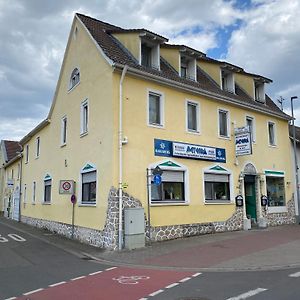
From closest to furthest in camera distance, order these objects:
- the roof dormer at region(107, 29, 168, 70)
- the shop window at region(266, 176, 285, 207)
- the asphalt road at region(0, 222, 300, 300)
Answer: the asphalt road at region(0, 222, 300, 300) < the roof dormer at region(107, 29, 168, 70) < the shop window at region(266, 176, 285, 207)

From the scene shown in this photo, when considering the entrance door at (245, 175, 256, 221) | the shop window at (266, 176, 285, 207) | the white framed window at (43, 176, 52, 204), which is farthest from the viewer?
the white framed window at (43, 176, 52, 204)

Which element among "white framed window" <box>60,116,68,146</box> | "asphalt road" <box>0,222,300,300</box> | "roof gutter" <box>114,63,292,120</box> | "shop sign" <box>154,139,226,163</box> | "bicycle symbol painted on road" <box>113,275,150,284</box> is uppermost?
"roof gutter" <box>114,63,292,120</box>

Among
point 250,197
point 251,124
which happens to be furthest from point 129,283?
point 251,124

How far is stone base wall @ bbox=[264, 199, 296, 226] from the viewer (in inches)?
811

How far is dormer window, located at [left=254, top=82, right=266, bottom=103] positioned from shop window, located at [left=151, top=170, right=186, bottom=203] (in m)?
9.11

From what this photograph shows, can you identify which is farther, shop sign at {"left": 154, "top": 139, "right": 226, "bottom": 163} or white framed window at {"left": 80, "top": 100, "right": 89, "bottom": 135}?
white framed window at {"left": 80, "top": 100, "right": 89, "bottom": 135}

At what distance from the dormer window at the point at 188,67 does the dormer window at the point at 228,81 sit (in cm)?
276

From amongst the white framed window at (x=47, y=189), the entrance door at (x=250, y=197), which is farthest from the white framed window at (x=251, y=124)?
the white framed window at (x=47, y=189)

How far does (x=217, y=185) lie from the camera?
18.1m

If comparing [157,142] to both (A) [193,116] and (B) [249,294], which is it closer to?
(A) [193,116]

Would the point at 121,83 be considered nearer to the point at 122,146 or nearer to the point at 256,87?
the point at 122,146

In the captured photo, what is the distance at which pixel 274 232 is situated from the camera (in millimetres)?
17547

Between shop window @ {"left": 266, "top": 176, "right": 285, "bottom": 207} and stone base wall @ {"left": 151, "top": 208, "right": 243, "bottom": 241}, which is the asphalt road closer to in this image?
stone base wall @ {"left": 151, "top": 208, "right": 243, "bottom": 241}

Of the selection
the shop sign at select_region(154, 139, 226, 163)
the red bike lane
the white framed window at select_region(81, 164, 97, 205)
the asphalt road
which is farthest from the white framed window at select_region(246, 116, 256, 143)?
the red bike lane
